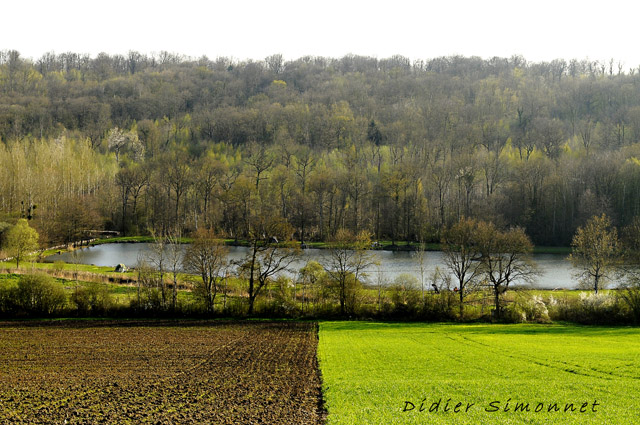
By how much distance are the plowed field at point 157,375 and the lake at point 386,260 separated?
59.8ft

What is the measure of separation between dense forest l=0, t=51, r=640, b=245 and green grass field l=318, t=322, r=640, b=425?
73.4 ft

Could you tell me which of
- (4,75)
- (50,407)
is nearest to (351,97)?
(4,75)

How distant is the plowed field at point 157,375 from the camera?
1504cm

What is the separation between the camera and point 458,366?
2070cm

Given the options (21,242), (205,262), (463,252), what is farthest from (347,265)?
(21,242)

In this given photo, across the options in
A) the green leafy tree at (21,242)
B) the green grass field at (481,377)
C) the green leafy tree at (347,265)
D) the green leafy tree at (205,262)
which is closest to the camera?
the green grass field at (481,377)

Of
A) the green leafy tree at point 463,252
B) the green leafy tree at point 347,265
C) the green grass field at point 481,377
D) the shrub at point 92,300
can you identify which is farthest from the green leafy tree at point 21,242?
the green leafy tree at point 463,252

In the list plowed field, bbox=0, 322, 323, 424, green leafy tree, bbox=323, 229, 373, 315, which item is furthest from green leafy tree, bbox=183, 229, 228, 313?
green leafy tree, bbox=323, 229, 373, 315

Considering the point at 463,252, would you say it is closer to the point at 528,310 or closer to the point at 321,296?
the point at 528,310

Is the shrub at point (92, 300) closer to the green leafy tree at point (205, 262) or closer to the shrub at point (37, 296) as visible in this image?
the shrub at point (37, 296)

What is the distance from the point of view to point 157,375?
788 inches

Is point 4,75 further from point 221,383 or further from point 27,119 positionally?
point 221,383

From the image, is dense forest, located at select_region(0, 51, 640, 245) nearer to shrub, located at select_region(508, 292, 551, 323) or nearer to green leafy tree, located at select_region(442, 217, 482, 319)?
→ green leafy tree, located at select_region(442, 217, 482, 319)

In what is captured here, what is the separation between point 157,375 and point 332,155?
93821mm
